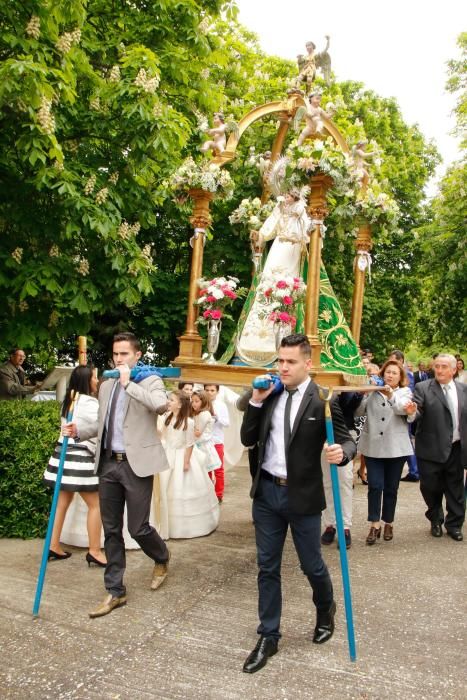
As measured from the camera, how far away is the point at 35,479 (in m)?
6.34

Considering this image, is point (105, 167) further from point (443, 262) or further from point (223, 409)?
point (443, 262)

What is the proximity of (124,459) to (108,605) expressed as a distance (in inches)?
42.1

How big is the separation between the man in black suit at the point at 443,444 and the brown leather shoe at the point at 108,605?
3821mm

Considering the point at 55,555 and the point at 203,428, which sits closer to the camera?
the point at 55,555

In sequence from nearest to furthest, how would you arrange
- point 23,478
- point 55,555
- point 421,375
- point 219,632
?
1. point 219,632
2. point 55,555
3. point 23,478
4. point 421,375

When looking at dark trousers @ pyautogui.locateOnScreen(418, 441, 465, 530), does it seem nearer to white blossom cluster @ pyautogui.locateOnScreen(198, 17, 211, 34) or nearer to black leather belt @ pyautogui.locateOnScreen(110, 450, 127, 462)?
black leather belt @ pyautogui.locateOnScreen(110, 450, 127, 462)

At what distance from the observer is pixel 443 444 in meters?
6.91

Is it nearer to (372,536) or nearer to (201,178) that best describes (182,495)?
(372,536)

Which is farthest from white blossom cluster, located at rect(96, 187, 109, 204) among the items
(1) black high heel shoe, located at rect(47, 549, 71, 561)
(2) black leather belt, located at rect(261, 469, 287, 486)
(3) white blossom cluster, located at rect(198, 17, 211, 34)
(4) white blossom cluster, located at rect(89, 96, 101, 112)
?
(2) black leather belt, located at rect(261, 469, 287, 486)

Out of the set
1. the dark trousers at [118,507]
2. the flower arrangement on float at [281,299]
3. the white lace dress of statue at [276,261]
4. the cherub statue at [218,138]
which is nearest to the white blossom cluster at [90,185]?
the cherub statue at [218,138]

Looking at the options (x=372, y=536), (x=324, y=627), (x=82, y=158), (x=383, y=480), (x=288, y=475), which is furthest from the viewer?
(x=82, y=158)

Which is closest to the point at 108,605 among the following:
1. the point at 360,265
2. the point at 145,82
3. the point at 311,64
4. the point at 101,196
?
the point at 101,196

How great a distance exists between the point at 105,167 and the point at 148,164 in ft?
2.40

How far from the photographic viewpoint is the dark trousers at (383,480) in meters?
6.66
